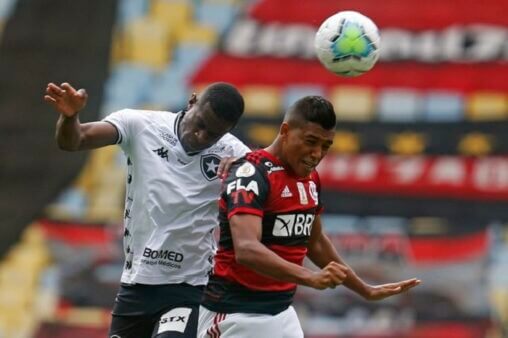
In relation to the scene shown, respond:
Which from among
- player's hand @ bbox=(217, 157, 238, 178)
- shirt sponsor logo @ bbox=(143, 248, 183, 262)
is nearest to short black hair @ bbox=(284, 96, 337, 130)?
player's hand @ bbox=(217, 157, 238, 178)

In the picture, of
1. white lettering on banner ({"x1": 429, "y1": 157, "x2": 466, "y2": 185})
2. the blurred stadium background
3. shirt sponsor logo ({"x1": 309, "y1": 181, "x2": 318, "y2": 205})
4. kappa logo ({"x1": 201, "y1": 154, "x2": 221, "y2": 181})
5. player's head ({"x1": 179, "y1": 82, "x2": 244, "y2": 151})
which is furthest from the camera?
white lettering on banner ({"x1": 429, "y1": 157, "x2": 466, "y2": 185})

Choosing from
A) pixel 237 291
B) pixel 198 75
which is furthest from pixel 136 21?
pixel 237 291

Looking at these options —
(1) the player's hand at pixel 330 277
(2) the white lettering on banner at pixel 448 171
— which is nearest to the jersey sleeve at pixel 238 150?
(1) the player's hand at pixel 330 277

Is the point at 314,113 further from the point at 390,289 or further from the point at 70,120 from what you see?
the point at 70,120

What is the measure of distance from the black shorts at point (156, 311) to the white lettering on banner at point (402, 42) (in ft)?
20.8

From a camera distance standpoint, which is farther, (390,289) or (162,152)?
(162,152)

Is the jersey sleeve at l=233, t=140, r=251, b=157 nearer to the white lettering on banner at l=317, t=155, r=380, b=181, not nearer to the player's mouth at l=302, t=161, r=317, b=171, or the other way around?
the player's mouth at l=302, t=161, r=317, b=171

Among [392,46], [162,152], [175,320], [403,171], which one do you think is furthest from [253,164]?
[392,46]

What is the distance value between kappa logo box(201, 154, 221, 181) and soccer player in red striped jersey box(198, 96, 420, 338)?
642 mm

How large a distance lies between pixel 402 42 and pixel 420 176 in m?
1.46

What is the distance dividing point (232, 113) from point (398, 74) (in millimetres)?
6437

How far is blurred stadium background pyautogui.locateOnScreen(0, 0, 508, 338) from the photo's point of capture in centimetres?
1243

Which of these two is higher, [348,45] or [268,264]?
[348,45]

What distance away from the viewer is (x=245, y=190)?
5977mm
